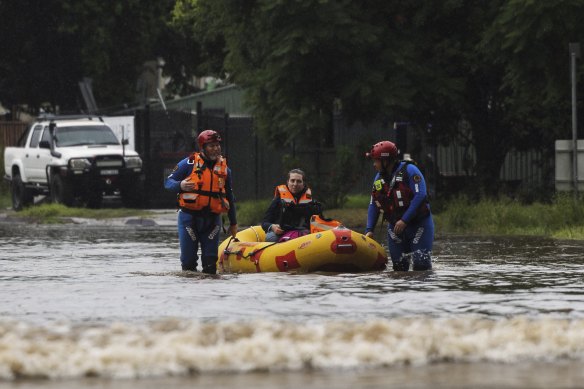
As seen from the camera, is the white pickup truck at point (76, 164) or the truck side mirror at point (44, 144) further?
the truck side mirror at point (44, 144)

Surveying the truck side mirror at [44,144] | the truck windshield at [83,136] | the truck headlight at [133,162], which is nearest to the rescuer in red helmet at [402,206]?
the truck headlight at [133,162]

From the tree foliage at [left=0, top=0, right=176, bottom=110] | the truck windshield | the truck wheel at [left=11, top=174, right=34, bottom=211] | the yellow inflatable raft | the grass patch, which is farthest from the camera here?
the tree foliage at [left=0, top=0, right=176, bottom=110]

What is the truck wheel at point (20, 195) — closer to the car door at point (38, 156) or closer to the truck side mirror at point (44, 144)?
the car door at point (38, 156)

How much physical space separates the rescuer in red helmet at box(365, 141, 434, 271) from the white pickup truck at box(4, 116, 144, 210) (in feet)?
61.3

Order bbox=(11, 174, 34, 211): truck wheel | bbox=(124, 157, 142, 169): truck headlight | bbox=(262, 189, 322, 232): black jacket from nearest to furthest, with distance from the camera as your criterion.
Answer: bbox=(262, 189, 322, 232): black jacket → bbox=(124, 157, 142, 169): truck headlight → bbox=(11, 174, 34, 211): truck wheel

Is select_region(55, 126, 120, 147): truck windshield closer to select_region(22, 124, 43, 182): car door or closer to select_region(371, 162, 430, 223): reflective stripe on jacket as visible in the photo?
select_region(22, 124, 43, 182): car door

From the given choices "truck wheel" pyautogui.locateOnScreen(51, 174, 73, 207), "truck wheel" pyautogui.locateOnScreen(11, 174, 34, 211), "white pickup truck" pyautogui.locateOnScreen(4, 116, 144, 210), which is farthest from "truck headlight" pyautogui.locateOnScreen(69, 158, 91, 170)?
"truck wheel" pyautogui.locateOnScreen(11, 174, 34, 211)

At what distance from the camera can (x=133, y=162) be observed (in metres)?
36.3

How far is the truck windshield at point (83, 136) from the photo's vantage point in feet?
121

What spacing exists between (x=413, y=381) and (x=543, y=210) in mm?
18514

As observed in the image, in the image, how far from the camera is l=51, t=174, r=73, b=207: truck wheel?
3631 centimetres

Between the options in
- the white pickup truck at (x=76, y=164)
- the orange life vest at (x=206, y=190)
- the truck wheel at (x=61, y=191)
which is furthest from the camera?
the truck wheel at (x=61, y=191)

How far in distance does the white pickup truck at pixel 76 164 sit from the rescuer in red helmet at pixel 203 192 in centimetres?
1844

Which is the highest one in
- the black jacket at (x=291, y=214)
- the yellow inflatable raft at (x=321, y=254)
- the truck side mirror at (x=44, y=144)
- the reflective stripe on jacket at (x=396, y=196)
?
the truck side mirror at (x=44, y=144)
